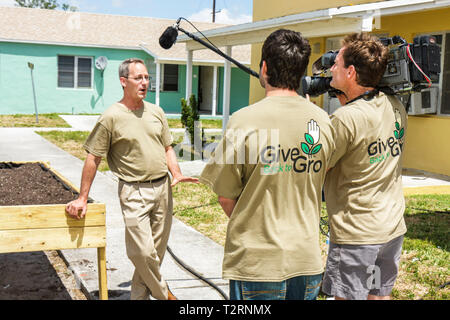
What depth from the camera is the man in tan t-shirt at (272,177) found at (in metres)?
2.24

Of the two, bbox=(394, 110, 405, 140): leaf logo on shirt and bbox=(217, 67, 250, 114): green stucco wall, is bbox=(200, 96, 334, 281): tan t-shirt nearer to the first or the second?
bbox=(394, 110, 405, 140): leaf logo on shirt

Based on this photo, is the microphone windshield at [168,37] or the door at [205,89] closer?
the microphone windshield at [168,37]

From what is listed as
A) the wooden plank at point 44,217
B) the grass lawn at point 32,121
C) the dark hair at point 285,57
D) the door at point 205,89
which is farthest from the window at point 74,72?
the dark hair at point 285,57

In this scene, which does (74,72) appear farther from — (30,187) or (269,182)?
(269,182)

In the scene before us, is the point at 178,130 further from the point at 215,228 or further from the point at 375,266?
the point at 375,266

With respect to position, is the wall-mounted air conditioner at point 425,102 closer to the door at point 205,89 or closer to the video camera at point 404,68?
the video camera at point 404,68

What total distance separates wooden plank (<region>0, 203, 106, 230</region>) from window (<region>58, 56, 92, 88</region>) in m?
22.4

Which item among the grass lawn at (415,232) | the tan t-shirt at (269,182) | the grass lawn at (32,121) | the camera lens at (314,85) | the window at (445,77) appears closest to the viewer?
the tan t-shirt at (269,182)

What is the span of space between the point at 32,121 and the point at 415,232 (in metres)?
18.2

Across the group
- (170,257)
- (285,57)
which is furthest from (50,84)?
(285,57)

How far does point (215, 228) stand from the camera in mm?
6836

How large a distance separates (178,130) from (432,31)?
1081 centimetres

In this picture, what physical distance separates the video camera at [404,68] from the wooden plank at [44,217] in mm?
1727
